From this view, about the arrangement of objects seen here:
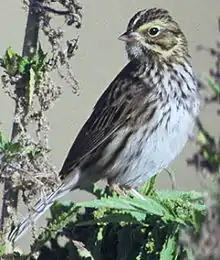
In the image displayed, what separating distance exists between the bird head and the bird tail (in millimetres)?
795

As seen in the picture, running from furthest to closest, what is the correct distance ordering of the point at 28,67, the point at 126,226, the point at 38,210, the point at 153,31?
the point at 153,31 < the point at 38,210 < the point at 28,67 < the point at 126,226

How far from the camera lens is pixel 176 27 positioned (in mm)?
5543

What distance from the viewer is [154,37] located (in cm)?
534

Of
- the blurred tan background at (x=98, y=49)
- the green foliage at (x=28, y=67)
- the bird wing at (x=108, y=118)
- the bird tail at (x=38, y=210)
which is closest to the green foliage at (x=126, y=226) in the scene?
the bird tail at (x=38, y=210)

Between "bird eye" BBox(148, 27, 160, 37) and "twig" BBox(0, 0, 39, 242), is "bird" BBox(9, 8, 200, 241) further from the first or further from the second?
"twig" BBox(0, 0, 39, 242)

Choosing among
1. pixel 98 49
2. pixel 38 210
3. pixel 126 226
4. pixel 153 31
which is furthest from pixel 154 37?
pixel 98 49

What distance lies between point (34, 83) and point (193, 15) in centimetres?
615

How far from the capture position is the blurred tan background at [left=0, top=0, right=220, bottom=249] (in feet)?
26.6

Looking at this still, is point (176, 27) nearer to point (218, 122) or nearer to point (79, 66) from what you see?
point (218, 122)

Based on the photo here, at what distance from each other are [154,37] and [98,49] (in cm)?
366

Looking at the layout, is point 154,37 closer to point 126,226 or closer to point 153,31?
point 153,31

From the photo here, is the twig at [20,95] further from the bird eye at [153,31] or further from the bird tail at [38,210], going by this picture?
the bird eye at [153,31]

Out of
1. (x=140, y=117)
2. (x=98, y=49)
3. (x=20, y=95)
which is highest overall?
(x=20, y=95)

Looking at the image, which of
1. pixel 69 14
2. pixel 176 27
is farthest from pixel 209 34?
pixel 69 14
